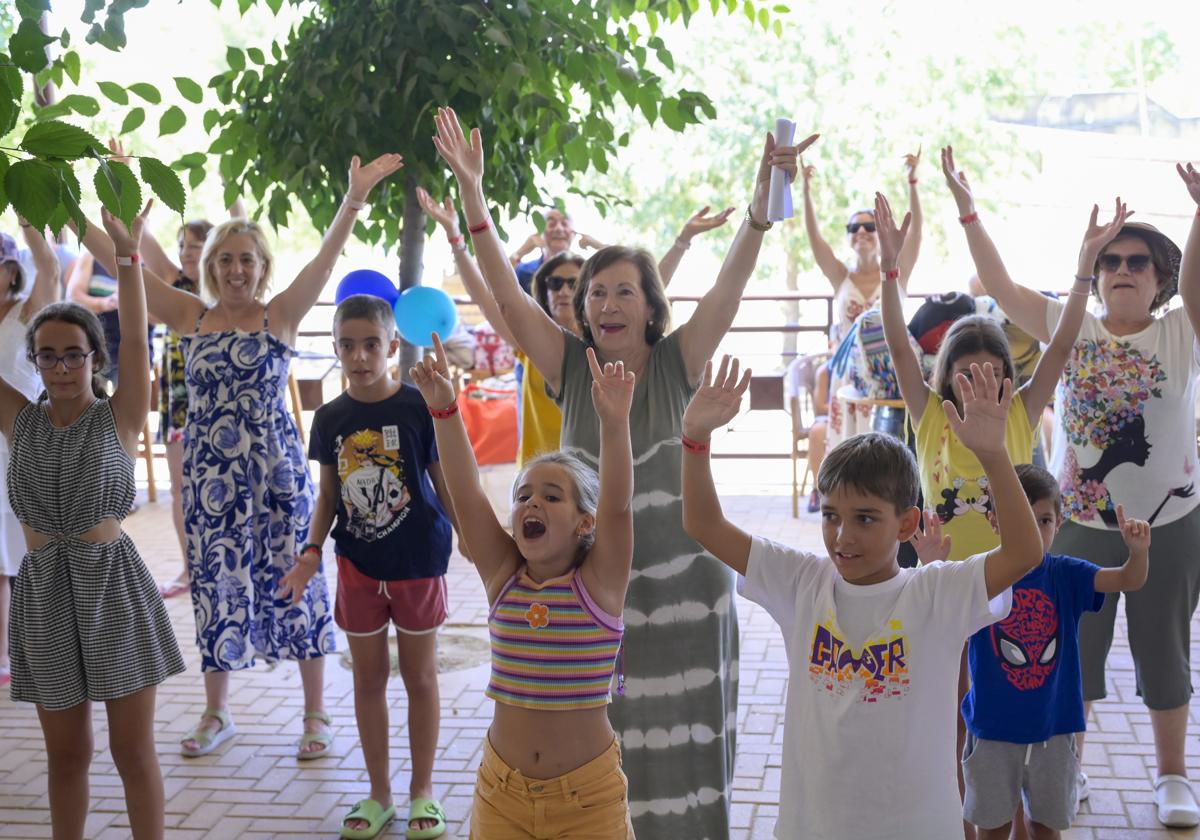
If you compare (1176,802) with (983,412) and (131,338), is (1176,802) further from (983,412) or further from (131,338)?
(131,338)

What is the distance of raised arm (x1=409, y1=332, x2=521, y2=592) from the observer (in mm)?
2754

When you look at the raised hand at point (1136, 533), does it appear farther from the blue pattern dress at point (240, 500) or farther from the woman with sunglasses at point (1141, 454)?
the blue pattern dress at point (240, 500)

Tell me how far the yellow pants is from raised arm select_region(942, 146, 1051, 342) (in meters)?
2.05

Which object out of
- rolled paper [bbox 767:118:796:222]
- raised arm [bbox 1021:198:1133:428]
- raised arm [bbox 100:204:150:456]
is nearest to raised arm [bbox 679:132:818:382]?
rolled paper [bbox 767:118:796:222]

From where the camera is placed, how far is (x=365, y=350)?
3893 millimetres

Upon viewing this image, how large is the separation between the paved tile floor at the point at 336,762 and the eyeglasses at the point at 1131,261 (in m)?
1.60

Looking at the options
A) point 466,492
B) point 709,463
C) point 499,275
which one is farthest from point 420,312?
point 709,463

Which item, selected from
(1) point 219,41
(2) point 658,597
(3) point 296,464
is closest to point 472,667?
(3) point 296,464

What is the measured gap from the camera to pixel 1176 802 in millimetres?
3797

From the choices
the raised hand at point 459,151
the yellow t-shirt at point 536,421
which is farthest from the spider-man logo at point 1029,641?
the raised hand at point 459,151

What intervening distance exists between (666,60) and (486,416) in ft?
13.8

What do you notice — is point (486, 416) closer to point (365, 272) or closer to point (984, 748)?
point (365, 272)

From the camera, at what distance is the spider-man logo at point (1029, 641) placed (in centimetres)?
310

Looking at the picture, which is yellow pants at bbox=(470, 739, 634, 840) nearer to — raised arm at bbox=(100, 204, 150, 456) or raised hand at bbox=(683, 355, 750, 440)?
raised hand at bbox=(683, 355, 750, 440)
